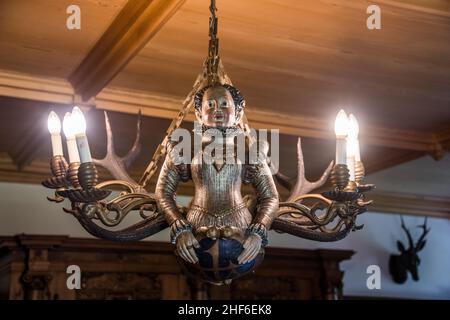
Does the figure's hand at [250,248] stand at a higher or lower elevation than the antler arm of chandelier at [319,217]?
lower

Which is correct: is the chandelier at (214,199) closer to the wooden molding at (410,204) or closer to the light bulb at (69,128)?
the light bulb at (69,128)

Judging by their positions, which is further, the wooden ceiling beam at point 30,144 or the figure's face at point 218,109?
the wooden ceiling beam at point 30,144

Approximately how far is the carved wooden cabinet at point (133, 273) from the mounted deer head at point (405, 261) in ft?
3.38

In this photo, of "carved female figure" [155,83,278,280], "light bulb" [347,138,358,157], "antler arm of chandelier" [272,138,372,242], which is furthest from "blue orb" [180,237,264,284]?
"light bulb" [347,138,358,157]

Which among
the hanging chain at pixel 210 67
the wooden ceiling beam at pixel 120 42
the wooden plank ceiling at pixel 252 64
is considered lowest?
the hanging chain at pixel 210 67

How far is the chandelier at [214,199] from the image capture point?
6.57ft

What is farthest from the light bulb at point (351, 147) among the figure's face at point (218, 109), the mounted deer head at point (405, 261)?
the mounted deer head at point (405, 261)

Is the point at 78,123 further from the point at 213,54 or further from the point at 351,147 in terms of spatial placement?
the point at 351,147

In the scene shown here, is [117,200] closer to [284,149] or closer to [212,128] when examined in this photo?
[212,128]

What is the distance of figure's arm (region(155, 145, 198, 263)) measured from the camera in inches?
78.9

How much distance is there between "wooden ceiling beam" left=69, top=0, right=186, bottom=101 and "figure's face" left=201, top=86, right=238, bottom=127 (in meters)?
0.65

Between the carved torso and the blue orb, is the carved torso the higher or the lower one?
the higher one

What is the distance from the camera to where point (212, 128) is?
2188mm

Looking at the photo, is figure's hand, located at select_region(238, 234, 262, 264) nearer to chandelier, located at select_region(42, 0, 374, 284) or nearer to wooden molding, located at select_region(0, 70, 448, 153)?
chandelier, located at select_region(42, 0, 374, 284)
